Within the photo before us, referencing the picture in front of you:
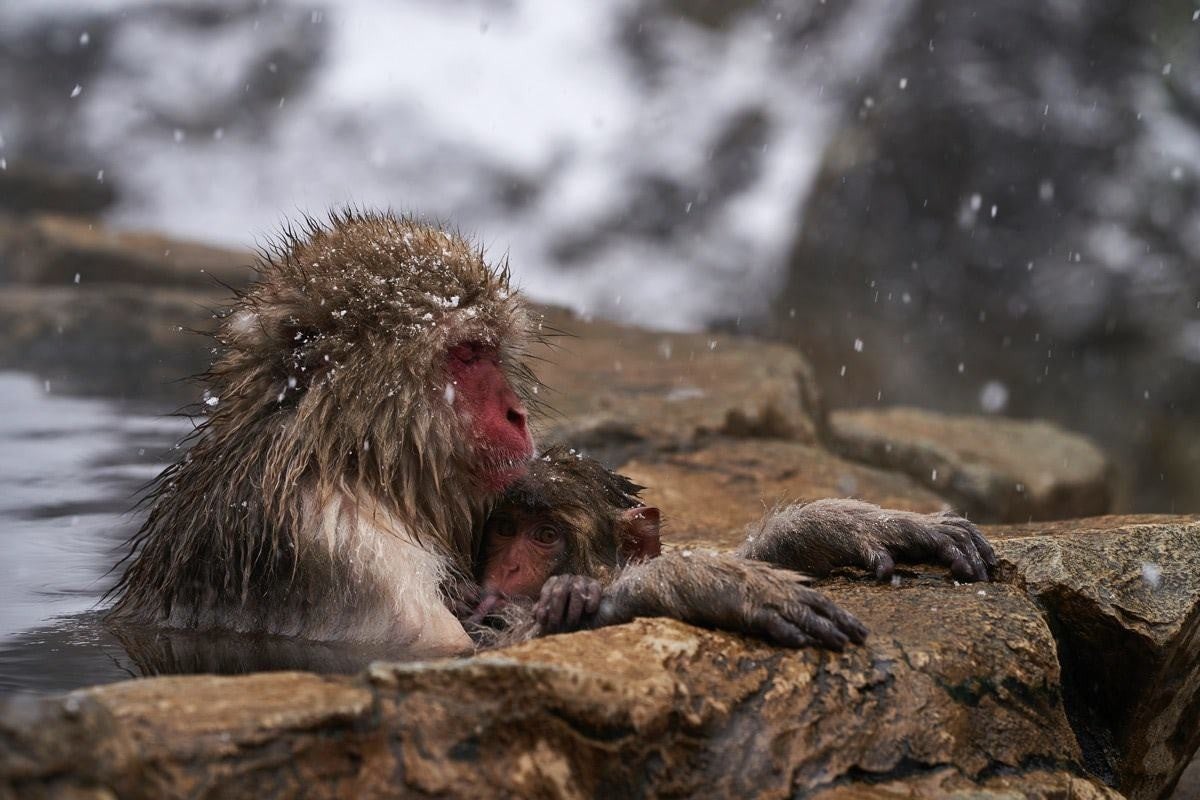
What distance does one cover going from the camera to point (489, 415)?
121 inches

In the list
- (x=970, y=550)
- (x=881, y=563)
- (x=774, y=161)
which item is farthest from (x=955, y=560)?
(x=774, y=161)

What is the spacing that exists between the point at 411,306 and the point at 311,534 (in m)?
0.61

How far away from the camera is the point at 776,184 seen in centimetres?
1185

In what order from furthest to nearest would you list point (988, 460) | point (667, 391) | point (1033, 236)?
1. point (1033, 236)
2. point (988, 460)
3. point (667, 391)

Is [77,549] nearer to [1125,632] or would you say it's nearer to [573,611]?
[573,611]

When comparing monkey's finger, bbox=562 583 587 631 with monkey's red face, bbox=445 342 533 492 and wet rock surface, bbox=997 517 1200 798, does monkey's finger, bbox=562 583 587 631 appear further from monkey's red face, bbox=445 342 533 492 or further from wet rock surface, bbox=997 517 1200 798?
wet rock surface, bbox=997 517 1200 798

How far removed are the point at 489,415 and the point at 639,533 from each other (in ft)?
1.65

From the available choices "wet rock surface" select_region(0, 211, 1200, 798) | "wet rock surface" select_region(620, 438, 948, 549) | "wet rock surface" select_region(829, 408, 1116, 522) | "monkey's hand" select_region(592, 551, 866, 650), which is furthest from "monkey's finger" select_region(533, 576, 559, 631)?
"wet rock surface" select_region(829, 408, 1116, 522)

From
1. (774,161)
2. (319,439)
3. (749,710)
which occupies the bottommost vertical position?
(749,710)

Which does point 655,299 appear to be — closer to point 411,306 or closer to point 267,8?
point 267,8

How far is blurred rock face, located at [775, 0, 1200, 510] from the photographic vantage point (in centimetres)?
880

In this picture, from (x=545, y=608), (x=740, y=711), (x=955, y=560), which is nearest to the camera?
(x=740, y=711)

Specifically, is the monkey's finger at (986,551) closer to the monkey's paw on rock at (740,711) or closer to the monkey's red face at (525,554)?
the monkey's paw on rock at (740,711)

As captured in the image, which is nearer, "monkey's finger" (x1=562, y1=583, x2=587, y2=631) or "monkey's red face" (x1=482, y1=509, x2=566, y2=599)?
"monkey's finger" (x1=562, y1=583, x2=587, y2=631)
